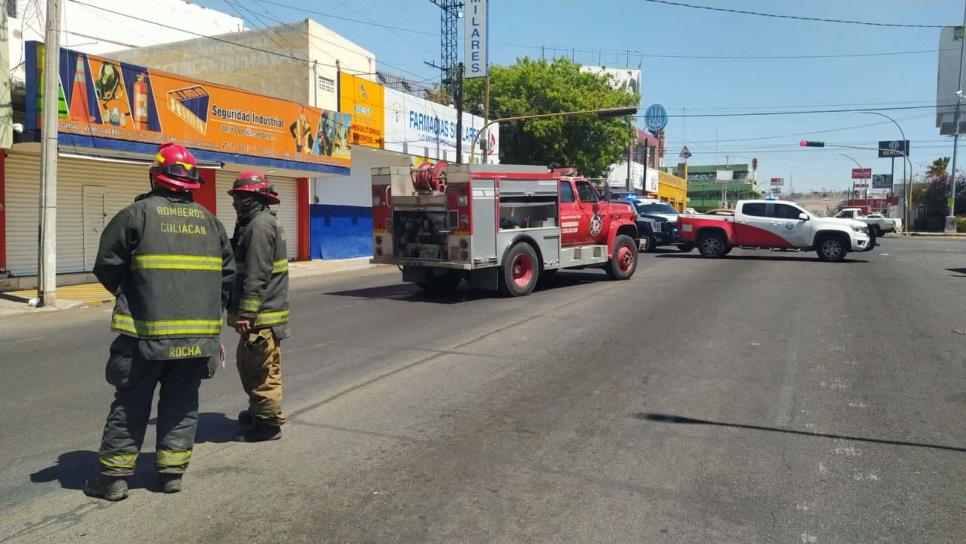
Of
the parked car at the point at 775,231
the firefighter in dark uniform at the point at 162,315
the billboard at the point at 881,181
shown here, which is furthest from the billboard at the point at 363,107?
the billboard at the point at 881,181

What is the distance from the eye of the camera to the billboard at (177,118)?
48.0ft

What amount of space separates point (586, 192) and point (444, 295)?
3857 millimetres

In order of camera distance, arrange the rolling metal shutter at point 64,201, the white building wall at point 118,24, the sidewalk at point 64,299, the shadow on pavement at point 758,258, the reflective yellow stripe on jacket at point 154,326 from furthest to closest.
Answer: the white building wall at point 118,24, the shadow on pavement at point 758,258, the rolling metal shutter at point 64,201, the sidewalk at point 64,299, the reflective yellow stripe on jacket at point 154,326

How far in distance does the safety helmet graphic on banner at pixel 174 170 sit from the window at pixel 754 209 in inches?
810

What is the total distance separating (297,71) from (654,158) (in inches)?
2025

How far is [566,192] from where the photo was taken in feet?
48.4

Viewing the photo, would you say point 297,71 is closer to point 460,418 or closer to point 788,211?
point 788,211

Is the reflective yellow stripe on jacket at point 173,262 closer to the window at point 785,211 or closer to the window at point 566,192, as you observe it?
the window at point 566,192

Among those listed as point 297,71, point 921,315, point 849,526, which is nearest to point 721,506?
point 849,526

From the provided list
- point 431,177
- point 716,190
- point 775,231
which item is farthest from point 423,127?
point 716,190

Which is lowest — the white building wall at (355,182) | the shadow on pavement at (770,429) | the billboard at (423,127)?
the shadow on pavement at (770,429)

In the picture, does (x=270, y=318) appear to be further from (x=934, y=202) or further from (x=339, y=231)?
(x=934, y=202)

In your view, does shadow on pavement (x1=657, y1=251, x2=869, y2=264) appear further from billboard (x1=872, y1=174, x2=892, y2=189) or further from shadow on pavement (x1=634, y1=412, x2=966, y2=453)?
billboard (x1=872, y1=174, x2=892, y2=189)

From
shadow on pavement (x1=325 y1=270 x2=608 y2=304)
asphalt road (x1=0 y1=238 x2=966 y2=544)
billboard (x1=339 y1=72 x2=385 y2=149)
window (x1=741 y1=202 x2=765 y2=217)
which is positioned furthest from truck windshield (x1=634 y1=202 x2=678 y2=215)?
asphalt road (x1=0 y1=238 x2=966 y2=544)
